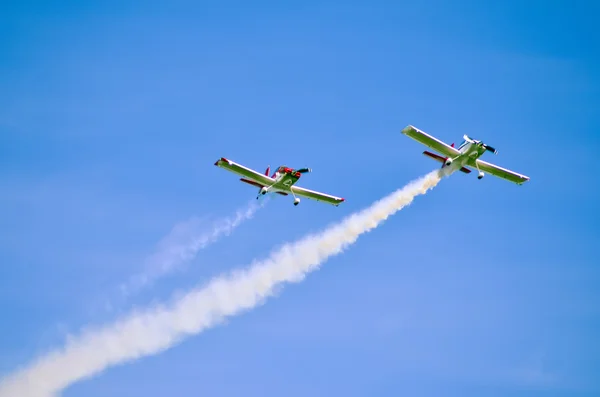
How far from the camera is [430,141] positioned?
80000 mm

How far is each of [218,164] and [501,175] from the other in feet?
76.2

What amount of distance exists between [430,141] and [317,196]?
10293 millimetres

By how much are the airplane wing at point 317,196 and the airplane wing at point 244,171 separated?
3534 millimetres

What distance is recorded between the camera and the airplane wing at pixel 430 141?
79.1 metres

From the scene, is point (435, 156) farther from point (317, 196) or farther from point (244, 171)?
point (244, 171)

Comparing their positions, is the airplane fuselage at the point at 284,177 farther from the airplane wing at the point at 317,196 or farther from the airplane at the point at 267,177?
the airplane wing at the point at 317,196

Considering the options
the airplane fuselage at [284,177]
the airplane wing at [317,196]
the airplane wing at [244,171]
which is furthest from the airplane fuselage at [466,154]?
the airplane wing at [244,171]

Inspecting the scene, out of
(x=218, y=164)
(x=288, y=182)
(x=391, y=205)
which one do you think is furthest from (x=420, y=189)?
(x=218, y=164)

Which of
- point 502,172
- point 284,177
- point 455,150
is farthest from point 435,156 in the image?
point 284,177

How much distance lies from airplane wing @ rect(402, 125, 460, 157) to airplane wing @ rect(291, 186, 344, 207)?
8983 mm

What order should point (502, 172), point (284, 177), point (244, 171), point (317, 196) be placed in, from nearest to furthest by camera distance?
point (244, 171) → point (284, 177) → point (317, 196) → point (502, 172)

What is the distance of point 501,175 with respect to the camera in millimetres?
86125

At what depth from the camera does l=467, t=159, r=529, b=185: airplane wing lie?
84750 mm

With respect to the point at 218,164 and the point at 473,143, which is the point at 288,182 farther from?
the point at 473,143
